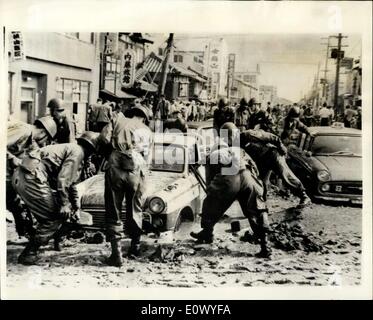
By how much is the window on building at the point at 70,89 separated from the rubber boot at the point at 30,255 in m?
0.86

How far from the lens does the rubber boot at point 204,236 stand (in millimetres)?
3340

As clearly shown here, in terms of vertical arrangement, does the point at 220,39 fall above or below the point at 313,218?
above

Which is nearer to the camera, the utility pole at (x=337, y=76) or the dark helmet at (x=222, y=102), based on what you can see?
the utility pole at (x=337, y=76)

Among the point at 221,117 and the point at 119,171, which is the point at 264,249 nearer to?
the point at 221,117

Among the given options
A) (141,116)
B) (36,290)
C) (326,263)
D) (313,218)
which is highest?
(141,116)

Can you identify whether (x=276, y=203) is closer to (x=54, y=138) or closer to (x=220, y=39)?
(x=220, y=39)

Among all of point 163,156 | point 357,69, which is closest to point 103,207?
point 163,156

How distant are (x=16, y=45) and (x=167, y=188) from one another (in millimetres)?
1195

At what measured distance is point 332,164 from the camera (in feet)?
11.0

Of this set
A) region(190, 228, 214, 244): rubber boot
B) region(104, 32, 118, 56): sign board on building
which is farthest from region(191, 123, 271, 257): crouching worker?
region(104, 32, 118, 56): sign board on building

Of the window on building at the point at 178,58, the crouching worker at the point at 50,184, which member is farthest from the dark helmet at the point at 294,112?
the crouching worker at the point at 50,184

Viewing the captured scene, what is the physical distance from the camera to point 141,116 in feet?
11.0

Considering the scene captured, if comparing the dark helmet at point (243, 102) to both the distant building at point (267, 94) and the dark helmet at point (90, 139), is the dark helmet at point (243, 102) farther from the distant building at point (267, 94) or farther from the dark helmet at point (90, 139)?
the dark helmet at point (90, 139)

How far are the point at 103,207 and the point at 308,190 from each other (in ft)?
3.95
